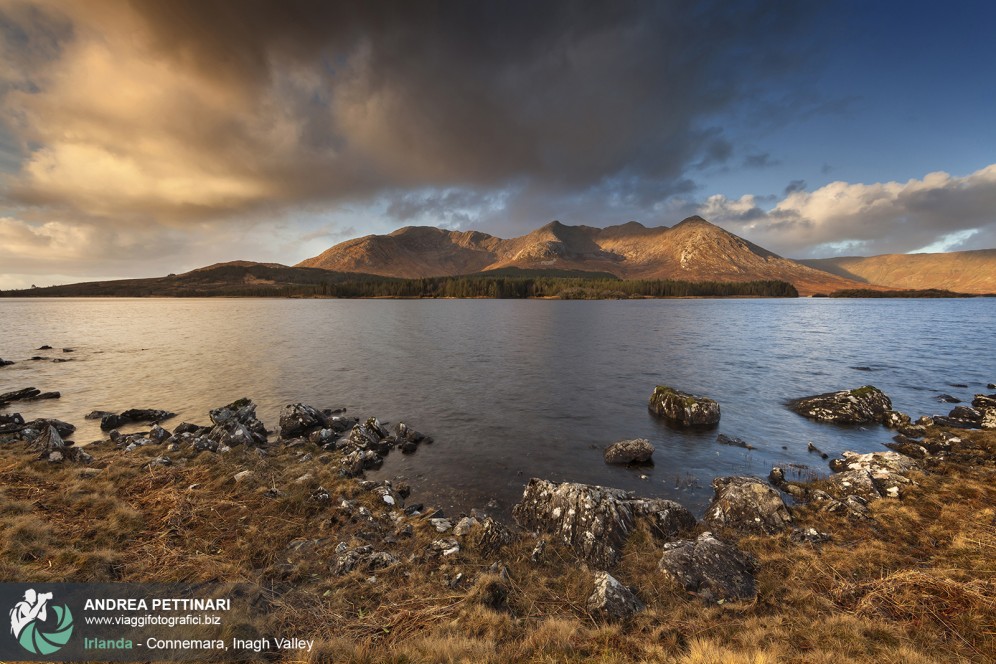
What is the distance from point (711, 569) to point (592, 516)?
3.63m

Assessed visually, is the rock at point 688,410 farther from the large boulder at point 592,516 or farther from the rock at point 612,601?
the rock at point 612,601

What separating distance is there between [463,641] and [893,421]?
3085 centimetres

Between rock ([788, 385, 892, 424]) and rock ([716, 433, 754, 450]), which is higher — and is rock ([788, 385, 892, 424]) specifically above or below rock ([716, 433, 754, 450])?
above

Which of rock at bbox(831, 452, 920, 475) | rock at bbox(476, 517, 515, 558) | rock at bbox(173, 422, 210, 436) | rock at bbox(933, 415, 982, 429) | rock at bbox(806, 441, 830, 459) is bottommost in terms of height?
rock at bbox(806, 441, 830, 459)

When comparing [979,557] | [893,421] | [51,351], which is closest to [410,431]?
[979,557]

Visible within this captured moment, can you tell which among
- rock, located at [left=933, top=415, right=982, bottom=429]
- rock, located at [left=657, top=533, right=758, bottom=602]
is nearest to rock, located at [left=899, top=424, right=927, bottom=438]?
rock, located at [left=933, top=415, right=982, bottom=429]

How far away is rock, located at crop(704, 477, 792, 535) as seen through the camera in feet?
43.2

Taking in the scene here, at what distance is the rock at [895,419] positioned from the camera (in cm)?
2418

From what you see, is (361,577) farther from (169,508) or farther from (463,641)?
(169,508)

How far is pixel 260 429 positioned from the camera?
76.1ft

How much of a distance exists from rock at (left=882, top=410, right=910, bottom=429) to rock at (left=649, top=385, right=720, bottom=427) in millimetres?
10249

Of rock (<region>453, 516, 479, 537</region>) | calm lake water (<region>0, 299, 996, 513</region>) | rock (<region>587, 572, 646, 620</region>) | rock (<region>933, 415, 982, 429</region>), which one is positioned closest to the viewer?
rock (<region>587, 572, 646, 620</region>)

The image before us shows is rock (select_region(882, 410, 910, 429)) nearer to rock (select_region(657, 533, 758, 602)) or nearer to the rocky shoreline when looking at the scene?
the rocky shoreline

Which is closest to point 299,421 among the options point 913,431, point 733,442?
point 733,442
